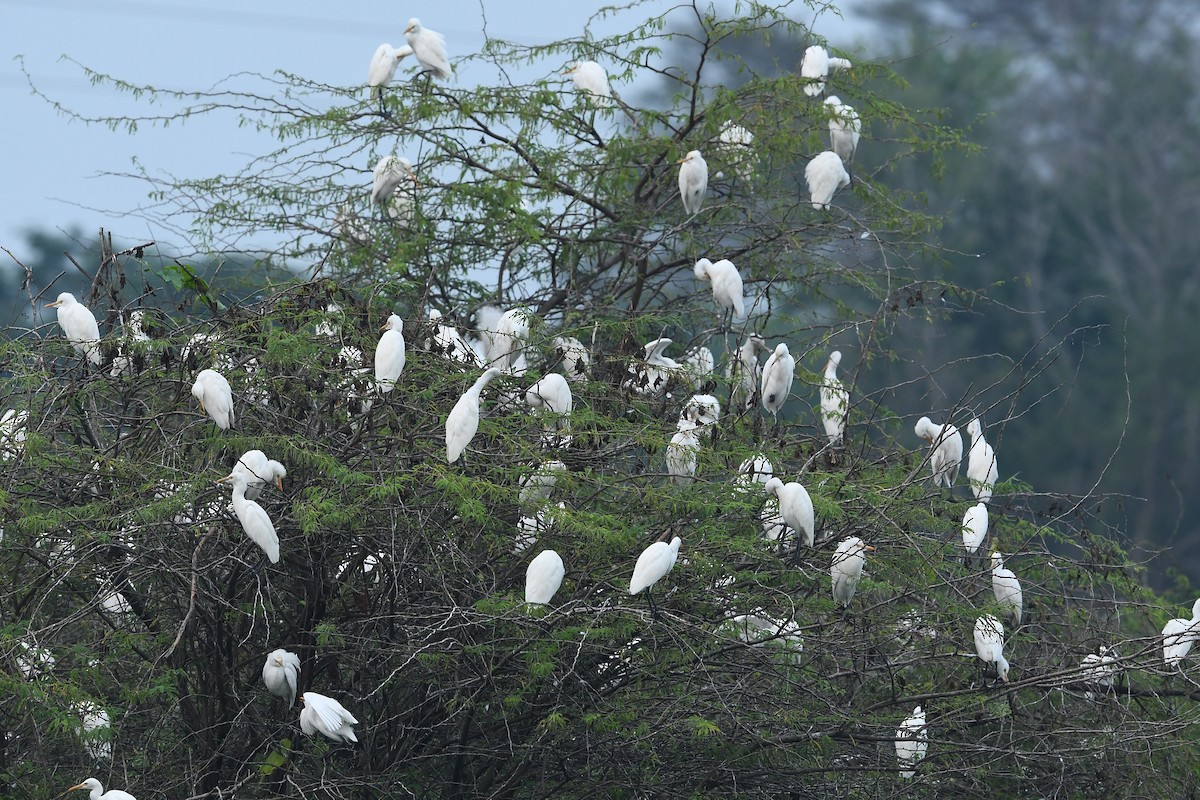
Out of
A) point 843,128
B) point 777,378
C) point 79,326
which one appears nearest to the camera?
point 79,326

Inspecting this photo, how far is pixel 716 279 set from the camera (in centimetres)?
600

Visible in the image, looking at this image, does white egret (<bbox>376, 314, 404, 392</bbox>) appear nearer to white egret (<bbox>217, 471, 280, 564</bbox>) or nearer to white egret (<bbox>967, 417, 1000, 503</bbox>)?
white egret (<bbox>217, 471, 280, 564</bbox>)

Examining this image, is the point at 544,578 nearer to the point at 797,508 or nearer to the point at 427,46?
the point at 797,508

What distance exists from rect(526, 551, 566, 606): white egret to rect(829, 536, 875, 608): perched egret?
793 millimetres

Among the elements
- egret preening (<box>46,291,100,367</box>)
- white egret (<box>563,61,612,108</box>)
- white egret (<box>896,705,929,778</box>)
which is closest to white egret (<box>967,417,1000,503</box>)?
white egret (<box>896,705,929,778</box>)

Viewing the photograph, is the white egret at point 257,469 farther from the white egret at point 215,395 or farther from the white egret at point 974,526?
the white egret at point 974,526

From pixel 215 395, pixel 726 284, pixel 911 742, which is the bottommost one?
pixel 911 742

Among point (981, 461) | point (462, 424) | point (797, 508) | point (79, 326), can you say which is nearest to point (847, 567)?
point (797, 508)

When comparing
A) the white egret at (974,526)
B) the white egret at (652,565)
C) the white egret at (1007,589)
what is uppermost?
the white egret at (652,565)

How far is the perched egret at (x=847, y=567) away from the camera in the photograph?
178 inches

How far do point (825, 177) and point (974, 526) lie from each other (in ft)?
6.45

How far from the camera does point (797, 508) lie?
14.5 feet

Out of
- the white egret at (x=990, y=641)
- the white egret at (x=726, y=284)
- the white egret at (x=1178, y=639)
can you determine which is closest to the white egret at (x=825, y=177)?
the white egret at (x=726, y=284)

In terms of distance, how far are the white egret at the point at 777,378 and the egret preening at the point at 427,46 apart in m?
2.29
